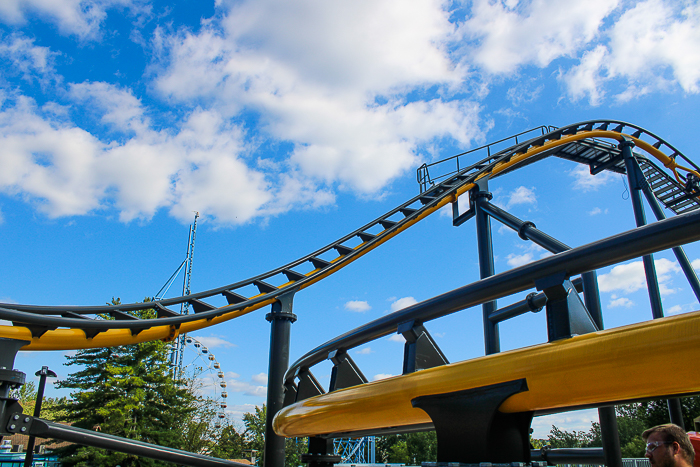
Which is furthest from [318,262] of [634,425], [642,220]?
[634,425]

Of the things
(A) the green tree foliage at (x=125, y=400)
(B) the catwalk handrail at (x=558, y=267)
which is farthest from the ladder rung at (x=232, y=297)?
(A) the green tree foliage at (x=125, y=400)

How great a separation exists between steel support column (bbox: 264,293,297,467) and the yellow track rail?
9.36 ft

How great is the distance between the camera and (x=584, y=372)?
1.15 meters

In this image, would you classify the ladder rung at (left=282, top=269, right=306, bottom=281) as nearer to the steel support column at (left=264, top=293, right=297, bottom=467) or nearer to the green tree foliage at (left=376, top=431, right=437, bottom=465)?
the steel support column at (left=264, top=293, right=297, bottom=467)

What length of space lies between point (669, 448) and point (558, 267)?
924 mm

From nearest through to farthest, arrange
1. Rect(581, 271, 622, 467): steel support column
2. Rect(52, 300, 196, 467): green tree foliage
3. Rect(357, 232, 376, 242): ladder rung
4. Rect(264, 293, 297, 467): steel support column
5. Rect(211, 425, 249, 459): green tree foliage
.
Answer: Rect(581, 271, 622, 467): steel support column, Rect(264, 293, 297, 467): steel support column, Rect(357, 232, 376, 242): ladder rung, Rect(52, 300, 196, 467): green tree foliage, Rect(211, 425, 249, 459): green tree foliage

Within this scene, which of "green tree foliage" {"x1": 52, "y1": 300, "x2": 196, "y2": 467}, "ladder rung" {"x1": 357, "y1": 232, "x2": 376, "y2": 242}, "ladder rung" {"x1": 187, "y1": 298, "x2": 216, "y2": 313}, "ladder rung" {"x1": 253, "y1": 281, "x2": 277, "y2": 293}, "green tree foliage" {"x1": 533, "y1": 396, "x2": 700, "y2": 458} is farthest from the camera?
"green tree foliage" {"x1": 533, "y1": 396, "x2": 700, "y2": 458}

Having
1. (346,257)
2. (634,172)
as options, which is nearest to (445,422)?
(346,257)

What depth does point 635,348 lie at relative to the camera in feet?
3.55

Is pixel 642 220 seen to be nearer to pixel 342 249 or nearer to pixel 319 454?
pixel 342 249

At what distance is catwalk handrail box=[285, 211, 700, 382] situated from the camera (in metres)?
1.21

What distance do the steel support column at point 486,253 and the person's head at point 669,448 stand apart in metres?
3.77

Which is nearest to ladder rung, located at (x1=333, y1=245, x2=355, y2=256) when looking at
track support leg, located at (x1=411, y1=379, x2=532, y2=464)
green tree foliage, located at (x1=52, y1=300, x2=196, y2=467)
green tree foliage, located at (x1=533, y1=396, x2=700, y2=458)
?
track support leg, located at (x1=411, y1=379, x2=532, y2=464)

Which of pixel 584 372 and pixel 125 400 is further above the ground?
pixel 125 400
